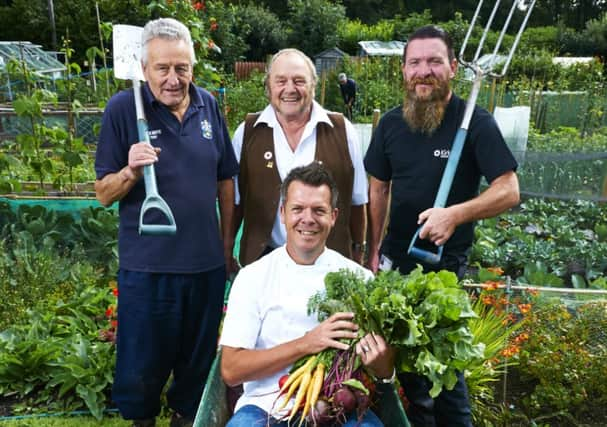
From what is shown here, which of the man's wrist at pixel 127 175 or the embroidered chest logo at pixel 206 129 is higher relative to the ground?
the embroidered chest logo at pixel 206 129

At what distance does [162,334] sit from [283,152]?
1002 mm

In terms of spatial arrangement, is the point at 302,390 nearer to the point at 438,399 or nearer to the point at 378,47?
the point at 438,399

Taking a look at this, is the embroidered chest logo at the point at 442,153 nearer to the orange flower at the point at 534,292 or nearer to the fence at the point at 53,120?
the orange flower at the point at 534,292

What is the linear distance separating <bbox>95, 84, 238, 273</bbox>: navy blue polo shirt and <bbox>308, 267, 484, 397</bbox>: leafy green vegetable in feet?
2.83

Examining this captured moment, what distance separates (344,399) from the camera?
197 cm

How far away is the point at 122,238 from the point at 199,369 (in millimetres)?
749

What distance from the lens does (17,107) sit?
477 centimetres

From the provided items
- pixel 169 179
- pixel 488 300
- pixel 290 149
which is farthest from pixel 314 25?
pixel 169 179

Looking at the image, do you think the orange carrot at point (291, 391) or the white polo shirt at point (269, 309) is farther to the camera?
the white polo shirt at point (269, 309)

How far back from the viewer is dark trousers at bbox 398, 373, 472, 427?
8.54ft

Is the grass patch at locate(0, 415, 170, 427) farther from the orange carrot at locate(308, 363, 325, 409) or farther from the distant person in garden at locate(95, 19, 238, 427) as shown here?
the orange carrot at locate(308, 363, 325, 409)

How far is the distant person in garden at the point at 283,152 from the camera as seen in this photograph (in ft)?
9.25

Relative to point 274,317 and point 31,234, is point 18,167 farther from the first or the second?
point 274,317

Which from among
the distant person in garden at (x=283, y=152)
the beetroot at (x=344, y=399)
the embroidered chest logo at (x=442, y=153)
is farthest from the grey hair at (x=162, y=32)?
the beetroot at (x=344, y=399)
